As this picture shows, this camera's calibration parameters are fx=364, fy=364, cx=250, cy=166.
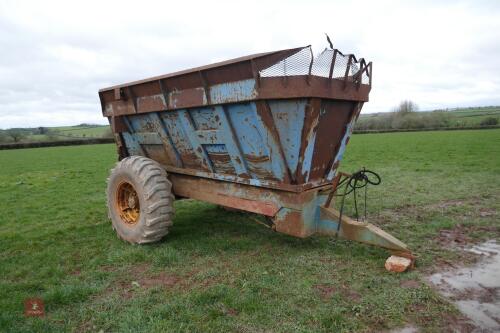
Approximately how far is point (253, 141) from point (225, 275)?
1.52 metres

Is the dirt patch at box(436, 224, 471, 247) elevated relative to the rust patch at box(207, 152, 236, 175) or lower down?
lower down

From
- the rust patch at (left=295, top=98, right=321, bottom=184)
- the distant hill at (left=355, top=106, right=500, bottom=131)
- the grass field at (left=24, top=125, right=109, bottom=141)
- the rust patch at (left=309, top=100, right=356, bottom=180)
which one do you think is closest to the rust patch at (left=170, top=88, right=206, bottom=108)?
the rust patch at (left=295, top=98, right=321, bottom=184)

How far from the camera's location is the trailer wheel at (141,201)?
4754 millimetres

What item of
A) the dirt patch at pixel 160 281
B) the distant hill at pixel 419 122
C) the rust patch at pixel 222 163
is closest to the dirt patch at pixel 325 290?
the dirt patch at pixel 160 281

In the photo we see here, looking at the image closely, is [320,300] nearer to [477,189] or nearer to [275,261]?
[275,261]

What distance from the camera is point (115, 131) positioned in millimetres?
6016

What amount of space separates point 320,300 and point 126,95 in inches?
159

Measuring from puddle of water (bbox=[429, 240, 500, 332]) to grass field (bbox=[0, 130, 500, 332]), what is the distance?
16 cm

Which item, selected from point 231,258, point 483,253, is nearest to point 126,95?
point 231,258

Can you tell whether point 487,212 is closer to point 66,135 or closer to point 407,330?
point 407,330

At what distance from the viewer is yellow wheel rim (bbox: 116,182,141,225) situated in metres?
5.33

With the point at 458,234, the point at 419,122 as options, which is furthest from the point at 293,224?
the point at 419,122
